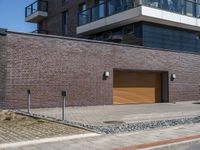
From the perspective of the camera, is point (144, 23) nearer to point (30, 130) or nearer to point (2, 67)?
point (2, 67)

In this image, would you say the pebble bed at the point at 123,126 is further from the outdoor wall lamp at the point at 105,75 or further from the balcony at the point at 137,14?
the balcony at the point at 137,14

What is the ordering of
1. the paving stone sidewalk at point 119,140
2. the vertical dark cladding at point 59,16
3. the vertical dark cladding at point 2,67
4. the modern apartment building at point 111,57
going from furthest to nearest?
1. the vertical dark cladding at point 59,16
2. the modern apartment building at point 111,57
3. the vertical dark cladding at point 2,67
4. the paving stone sidewalk at point 119,140

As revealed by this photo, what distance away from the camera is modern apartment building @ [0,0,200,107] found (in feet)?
56.0

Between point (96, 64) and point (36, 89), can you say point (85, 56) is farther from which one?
point (36, 89)

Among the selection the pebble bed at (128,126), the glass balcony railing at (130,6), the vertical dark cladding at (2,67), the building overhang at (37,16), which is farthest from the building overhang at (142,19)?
the pebble bed at (128,126)

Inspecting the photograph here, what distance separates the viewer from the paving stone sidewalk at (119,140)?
859 cm

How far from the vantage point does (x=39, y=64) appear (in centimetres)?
1753

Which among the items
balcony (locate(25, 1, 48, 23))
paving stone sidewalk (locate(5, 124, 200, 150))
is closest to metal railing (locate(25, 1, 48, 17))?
balcony (locate(25, 1, 48, 23))

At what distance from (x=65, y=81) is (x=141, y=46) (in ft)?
20.4

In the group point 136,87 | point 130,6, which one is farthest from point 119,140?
point 130,6

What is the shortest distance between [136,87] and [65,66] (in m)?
5.58

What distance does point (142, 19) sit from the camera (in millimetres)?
23453

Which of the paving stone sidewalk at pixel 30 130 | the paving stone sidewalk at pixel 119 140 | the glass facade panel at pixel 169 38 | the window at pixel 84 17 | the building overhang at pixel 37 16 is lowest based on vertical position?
the paving stone sidewalk at pixel 119 140

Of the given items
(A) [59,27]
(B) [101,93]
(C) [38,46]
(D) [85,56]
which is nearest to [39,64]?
(C) [38,46]
